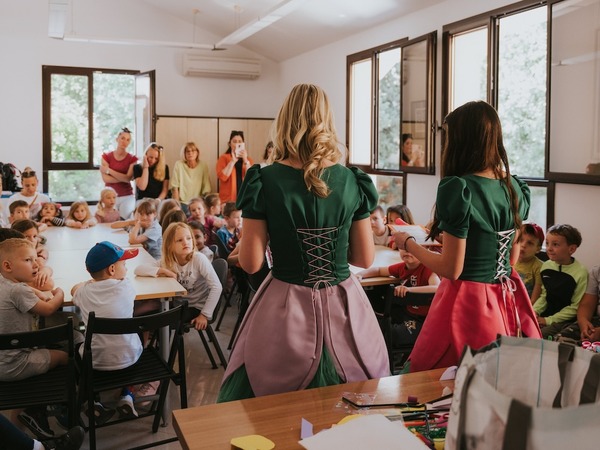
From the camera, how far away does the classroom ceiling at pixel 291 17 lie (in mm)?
6996

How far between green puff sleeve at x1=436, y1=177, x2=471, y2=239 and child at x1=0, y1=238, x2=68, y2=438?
2.02 m

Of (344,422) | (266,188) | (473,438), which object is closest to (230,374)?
(266,188)

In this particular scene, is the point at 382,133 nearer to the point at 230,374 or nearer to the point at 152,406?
the point at 152,406

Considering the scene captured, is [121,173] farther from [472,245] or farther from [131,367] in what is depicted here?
[472,245]

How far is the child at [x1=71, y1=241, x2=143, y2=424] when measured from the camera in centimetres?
298

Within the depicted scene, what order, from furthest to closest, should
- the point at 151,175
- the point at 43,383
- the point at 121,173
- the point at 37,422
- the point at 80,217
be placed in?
1. the point at 121,173
2. the point at 151,175
3. the point at 80,217
4. the point at 37,422
5. the point at 43,383

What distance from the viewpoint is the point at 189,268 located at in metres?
4.04

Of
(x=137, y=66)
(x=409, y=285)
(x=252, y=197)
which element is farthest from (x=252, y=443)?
(x=137, y=66)

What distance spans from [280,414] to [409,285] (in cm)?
264

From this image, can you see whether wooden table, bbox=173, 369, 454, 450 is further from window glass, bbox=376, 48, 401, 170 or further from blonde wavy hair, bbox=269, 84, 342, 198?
window glass, bbox=376, 48, 401, 170

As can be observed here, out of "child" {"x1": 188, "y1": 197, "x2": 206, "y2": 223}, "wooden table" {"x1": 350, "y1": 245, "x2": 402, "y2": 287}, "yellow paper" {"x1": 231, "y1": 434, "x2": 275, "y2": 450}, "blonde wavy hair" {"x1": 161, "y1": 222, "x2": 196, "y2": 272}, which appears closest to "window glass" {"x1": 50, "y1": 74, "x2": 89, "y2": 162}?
"child" {"x1": 188, "y1": 197, "x2": 206, "y2": 223}

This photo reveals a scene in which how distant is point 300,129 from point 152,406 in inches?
90.5

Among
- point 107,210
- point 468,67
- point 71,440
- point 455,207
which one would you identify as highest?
point 468,67

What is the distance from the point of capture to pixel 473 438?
779 mm
